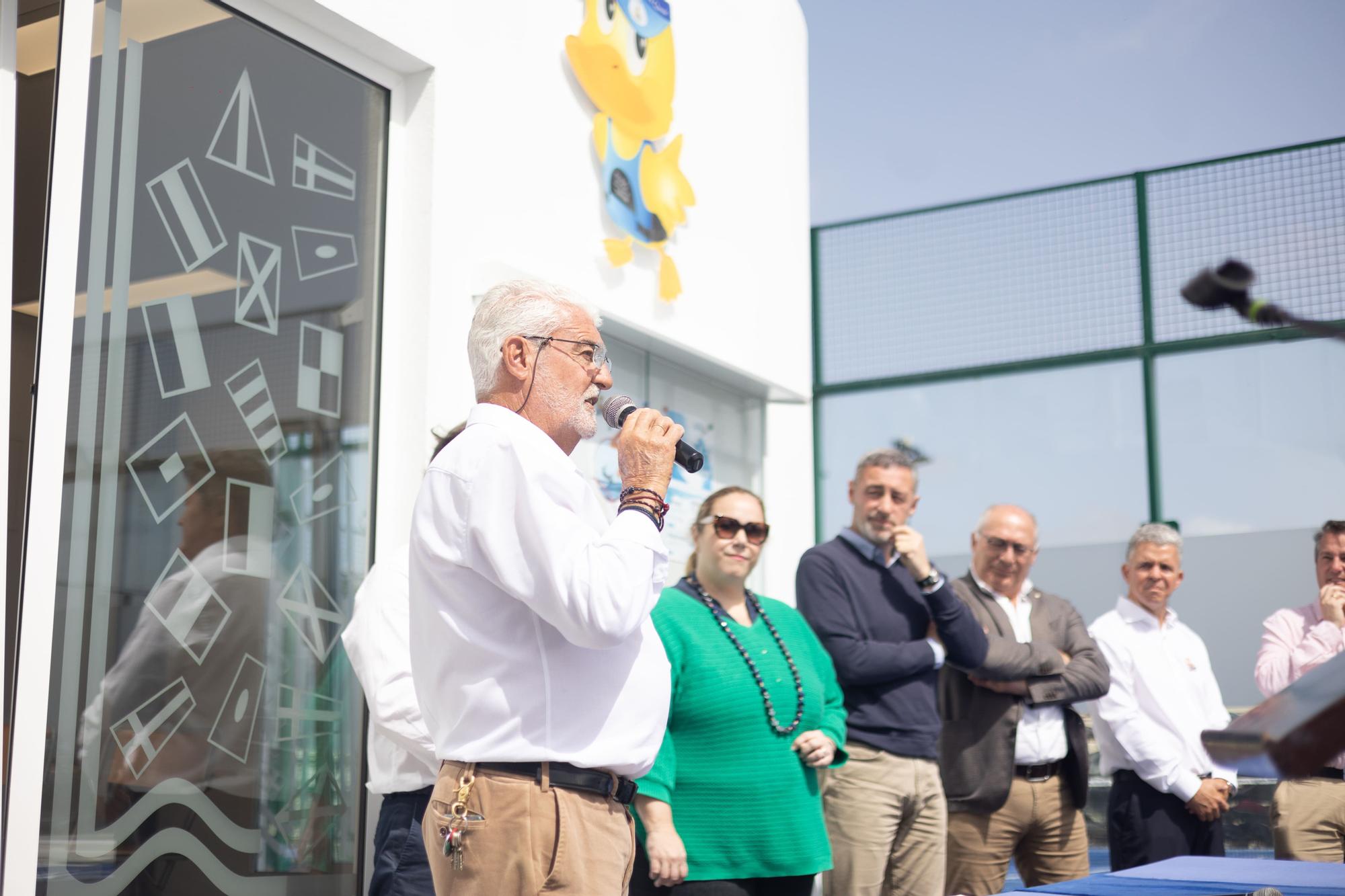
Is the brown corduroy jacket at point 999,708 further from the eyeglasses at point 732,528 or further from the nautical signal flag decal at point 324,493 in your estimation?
the nautical signal flag decal at point 324,493

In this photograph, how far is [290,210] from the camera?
11.7 ft

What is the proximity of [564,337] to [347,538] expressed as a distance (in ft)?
5.25

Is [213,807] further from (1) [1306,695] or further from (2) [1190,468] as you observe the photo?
(2) [1190,468]

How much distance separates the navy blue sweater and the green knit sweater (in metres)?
0.47

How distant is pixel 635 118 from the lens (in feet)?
16.3

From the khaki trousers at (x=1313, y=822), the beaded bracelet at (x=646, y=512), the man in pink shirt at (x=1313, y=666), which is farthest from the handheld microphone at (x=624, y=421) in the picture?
the khaki trousers at (x=1313, y=822)

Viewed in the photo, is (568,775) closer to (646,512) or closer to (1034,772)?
(646,512)

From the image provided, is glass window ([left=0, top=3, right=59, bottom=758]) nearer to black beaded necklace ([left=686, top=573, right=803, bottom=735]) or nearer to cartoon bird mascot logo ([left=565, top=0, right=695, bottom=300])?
black beaded necklace ([left=686, top=573, right=803, bottom=735])

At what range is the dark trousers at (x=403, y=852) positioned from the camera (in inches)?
113

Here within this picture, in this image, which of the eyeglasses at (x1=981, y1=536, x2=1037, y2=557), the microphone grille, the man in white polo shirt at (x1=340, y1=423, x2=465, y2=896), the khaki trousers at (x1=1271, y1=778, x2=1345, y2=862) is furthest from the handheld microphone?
the khaki trousers at (x1=1271, y1=778, x2=1345, y2=862)

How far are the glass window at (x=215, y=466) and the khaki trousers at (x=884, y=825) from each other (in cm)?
141

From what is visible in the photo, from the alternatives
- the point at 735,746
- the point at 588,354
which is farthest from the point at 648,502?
the point at 735,746

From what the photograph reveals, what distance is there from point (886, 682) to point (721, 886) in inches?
38.6

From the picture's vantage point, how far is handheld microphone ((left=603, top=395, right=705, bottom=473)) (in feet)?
7.41
